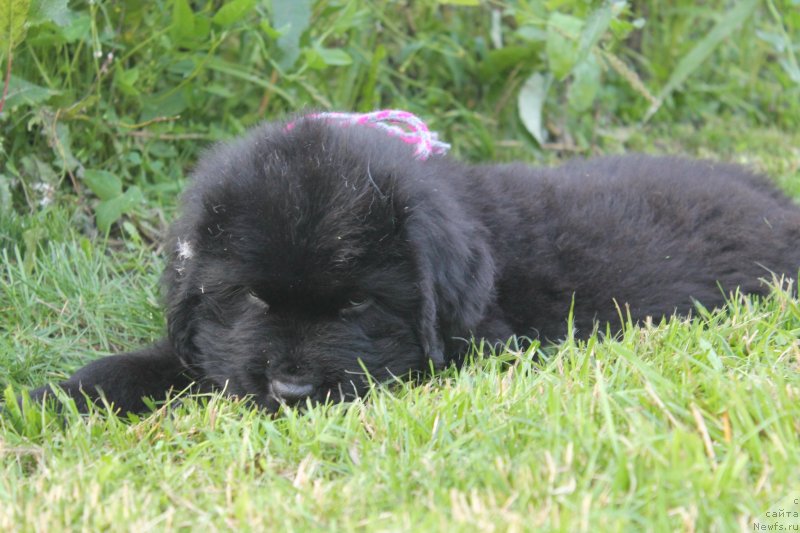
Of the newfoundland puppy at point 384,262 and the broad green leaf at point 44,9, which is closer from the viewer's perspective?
the newfoundland puppy at point 384,262

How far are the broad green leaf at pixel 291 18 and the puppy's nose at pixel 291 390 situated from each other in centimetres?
195

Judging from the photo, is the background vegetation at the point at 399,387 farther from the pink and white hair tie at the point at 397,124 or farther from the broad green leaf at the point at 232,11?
the pink and white hair tie at the point at 397,124

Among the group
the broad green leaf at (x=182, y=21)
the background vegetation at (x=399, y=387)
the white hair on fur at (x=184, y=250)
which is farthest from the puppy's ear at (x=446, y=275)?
the broad green leaf at (x=182, y=21)

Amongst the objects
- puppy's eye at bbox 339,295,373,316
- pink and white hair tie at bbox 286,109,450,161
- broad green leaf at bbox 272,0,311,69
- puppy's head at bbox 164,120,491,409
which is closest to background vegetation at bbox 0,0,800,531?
broad green leaf at bbox 272,0,311,69

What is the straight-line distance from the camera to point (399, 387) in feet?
9.34

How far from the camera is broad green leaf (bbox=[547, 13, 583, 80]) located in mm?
4863

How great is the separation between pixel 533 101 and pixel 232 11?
6.66 ft

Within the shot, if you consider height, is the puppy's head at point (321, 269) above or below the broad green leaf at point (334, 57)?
below

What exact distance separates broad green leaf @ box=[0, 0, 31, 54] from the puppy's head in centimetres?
97

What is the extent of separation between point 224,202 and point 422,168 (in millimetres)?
617

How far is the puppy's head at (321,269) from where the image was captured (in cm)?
267

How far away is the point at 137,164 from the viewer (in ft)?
14.4

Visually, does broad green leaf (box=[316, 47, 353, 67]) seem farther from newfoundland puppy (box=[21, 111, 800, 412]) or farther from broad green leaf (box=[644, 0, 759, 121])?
broad green leaf (box=[644, 0, 759, 121])

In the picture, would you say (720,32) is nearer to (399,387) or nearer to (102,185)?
(399,387)
